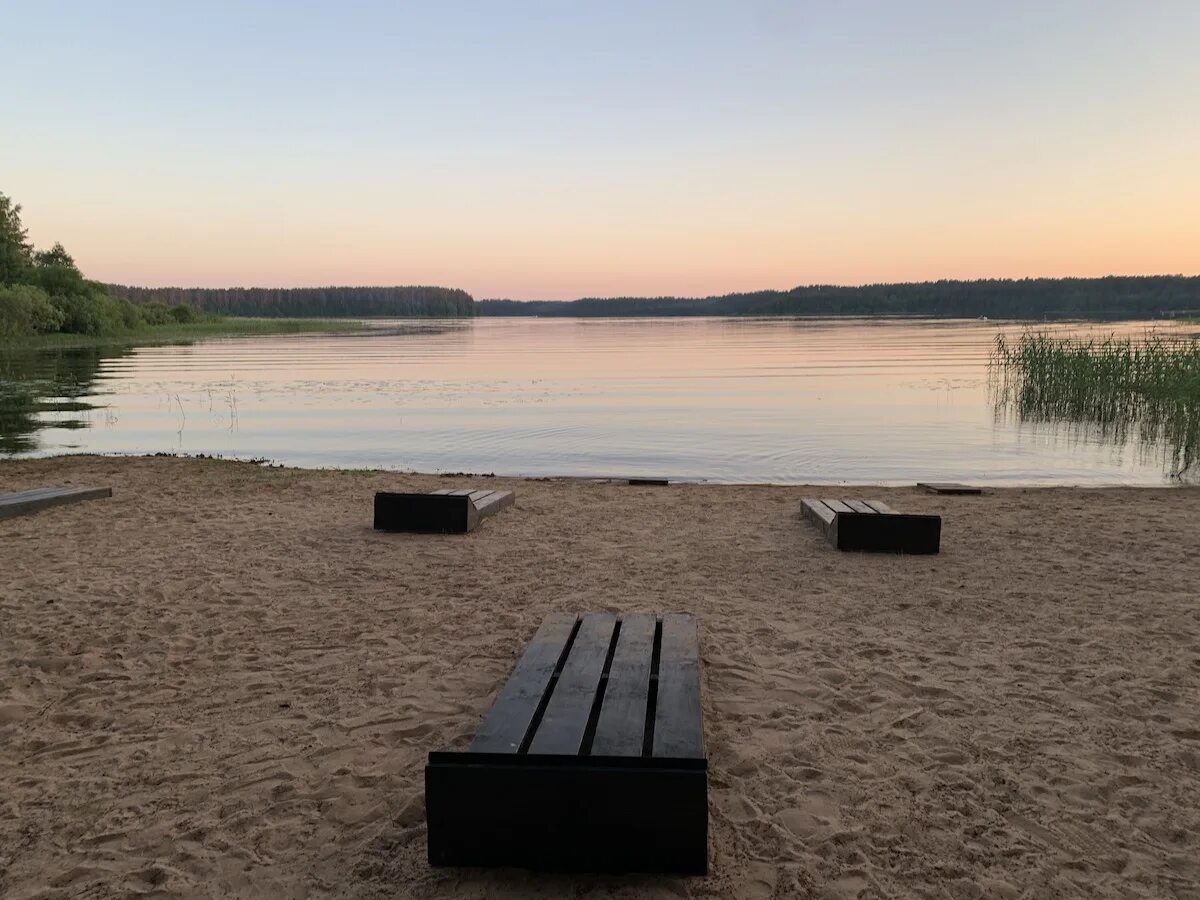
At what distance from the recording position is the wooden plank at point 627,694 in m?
3.35

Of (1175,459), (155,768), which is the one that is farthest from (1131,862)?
(1175,459)

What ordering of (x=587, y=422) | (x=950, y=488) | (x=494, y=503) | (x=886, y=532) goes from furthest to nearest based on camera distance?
1. (x=587, y=422)
2. (x=950, y=488)
3. (x=494, y=503)
4. (x=886, y=532)

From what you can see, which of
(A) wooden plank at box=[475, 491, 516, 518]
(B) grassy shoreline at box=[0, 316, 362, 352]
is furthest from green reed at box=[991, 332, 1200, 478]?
(B) grassy shoreline at box=[0, 316, 362, 352]

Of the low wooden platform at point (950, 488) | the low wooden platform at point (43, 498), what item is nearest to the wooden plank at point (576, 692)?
the low wooden platform at point (43, 498)

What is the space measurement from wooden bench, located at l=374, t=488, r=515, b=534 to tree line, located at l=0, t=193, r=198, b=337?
5806 centimetres

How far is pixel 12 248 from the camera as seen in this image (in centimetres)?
7025

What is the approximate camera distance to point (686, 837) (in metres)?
3.23

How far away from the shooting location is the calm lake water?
16.0 m

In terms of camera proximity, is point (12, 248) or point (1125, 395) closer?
point (1125, 395)

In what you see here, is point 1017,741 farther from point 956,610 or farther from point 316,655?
point 316,655

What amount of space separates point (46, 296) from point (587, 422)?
55221mm

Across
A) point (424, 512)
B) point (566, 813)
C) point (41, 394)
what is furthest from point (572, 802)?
point (41, 394)

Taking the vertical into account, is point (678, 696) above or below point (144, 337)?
below

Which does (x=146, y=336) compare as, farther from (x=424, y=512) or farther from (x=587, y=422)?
(x=424, y=512)
